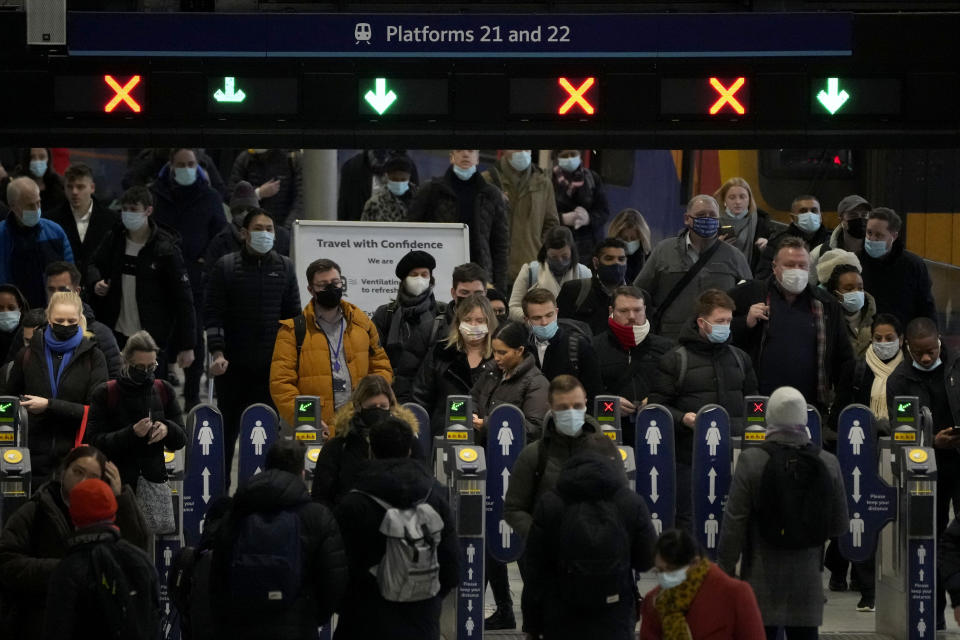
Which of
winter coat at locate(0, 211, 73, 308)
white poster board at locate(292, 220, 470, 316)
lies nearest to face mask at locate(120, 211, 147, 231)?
winter coat at locate(0, 211, 73, 308)

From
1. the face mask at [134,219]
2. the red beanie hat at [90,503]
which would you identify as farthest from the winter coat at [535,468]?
the face mask at [134,219]

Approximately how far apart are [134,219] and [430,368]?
342 cm

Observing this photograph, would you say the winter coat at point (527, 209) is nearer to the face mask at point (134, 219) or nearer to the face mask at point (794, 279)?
the face mask at point (134, 219)

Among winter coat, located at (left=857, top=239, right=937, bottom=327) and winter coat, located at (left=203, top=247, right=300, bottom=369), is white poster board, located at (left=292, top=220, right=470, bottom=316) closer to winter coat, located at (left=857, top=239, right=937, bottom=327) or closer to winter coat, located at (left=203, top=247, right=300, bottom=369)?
winter coat, located at (left=203, top=247, right=300, bottom=369)

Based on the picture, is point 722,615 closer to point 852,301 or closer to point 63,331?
point 63,331

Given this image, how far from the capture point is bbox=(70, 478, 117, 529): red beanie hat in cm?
863

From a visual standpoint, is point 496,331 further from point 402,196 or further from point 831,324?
point 402,196

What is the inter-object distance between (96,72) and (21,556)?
6.11 meters

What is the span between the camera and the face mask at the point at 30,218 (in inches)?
578

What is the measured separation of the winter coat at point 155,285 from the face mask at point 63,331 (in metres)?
2.49

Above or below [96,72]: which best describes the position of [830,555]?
below

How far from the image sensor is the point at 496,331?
38.6 ft

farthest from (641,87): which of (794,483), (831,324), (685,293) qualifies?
(794,483)

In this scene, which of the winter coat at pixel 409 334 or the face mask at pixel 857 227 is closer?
the winter coat at pixel 409 334
